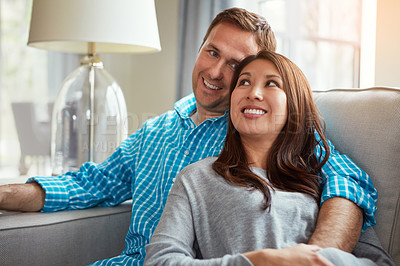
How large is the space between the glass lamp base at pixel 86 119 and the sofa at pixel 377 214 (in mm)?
617

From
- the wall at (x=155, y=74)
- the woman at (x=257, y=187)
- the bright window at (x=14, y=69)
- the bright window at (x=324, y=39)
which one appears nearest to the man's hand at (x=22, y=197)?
the woman at (x=257, y=187)

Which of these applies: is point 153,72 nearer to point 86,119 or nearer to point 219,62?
point 86,119

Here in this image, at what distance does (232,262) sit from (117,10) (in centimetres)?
126

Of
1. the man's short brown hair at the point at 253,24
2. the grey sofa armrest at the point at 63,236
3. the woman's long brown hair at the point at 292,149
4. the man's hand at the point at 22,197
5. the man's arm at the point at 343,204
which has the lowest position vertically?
the grey sofa armrest at the point at 63,236

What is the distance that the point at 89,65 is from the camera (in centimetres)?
203

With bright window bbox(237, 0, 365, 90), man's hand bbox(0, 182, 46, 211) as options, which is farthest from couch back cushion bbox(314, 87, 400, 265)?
bright window bbox(237, 0, 365, 90)

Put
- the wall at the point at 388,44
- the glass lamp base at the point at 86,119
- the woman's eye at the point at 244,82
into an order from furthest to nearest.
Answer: the glass lamp base at the point at 86,119 < the wall at the point at 388,44 < the woman's eye at the point at 244,82

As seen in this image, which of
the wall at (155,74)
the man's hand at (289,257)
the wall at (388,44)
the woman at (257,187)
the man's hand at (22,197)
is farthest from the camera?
the wall at (155,74)

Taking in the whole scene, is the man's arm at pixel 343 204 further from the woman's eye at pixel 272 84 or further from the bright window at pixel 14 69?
the bright window at pixel 14 69

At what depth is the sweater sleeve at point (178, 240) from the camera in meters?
0.84

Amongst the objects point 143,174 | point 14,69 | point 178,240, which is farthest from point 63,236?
point 14,69

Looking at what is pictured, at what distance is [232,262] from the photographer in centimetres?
81

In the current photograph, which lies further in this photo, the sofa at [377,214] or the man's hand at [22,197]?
the man's hand at [22,197]

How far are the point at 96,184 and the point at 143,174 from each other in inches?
6.6
